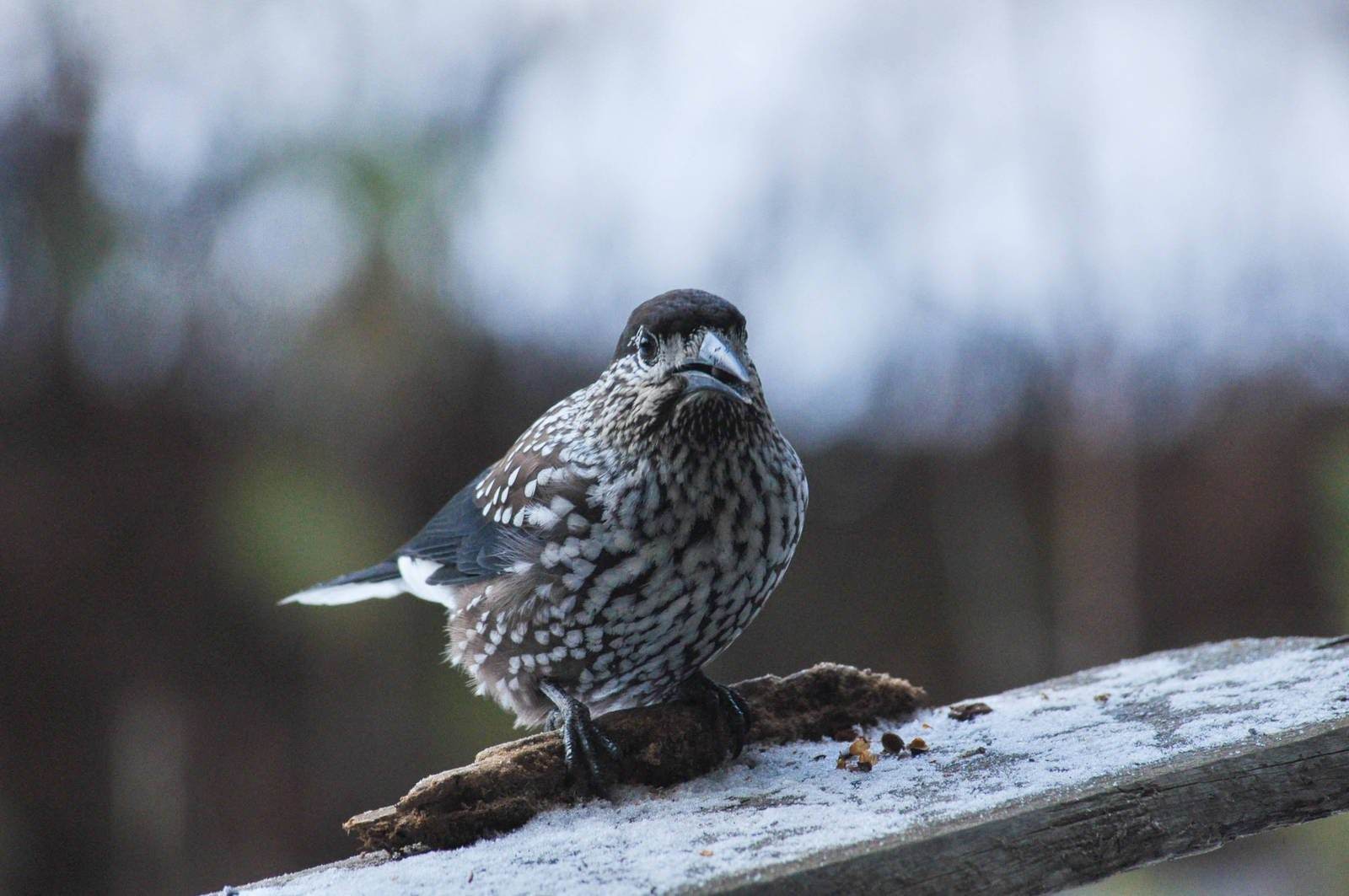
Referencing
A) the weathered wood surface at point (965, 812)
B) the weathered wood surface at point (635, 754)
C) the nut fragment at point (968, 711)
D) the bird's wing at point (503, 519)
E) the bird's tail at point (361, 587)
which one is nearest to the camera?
the weathered wood surface at point (965, 812)

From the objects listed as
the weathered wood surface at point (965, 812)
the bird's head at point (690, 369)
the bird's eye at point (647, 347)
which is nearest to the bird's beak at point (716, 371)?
the bird's head at point (690, 369)

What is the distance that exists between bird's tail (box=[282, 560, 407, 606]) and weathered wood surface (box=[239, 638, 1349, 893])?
4.23ft

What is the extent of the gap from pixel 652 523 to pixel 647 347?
0.36 metres

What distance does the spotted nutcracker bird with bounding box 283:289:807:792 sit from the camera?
222 cm

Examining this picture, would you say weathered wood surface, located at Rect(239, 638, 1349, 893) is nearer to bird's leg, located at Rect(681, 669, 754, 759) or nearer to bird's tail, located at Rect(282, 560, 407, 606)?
bird's leg, located at Rect(681, 669, 754, 759)

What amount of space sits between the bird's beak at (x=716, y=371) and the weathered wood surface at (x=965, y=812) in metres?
0.74

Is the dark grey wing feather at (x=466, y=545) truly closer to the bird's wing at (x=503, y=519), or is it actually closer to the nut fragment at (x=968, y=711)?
the bird's wing at (x=503, y=519)

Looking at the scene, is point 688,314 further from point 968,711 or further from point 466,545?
point 968,711

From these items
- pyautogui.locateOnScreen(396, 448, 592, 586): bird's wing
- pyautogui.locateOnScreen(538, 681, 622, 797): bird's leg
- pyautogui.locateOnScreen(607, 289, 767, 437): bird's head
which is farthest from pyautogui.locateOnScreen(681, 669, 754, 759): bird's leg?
pyautogui.locateOnScreen(607, 289, 767, 437): bird's head

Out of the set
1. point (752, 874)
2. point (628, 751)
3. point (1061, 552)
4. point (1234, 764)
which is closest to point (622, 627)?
point (628, 751)

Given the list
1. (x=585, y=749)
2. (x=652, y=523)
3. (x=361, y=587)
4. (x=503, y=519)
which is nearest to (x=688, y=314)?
(x=652, y=523)

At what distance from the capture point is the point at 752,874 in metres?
1.52

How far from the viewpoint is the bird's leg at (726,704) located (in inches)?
90.4

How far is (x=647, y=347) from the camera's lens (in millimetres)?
2299
